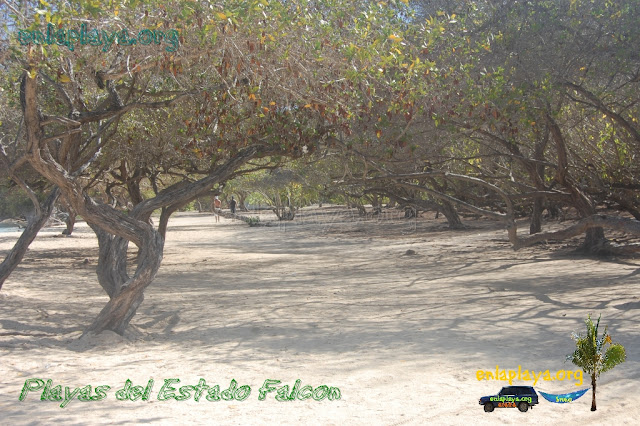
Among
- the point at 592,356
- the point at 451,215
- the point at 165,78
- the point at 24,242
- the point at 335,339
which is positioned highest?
the point at 165,78

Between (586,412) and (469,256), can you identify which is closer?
(586,412)

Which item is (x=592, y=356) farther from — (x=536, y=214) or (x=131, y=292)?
(x=536, y=214)

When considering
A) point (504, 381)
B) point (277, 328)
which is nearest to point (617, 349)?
point (504, 381)

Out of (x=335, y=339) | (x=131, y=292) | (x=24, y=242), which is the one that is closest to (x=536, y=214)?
(x=335, y=339)

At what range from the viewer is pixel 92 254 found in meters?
19.6

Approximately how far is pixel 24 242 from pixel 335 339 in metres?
4.91

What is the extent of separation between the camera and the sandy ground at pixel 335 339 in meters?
4.43

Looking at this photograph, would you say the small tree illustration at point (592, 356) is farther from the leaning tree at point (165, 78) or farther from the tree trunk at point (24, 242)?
the tree trunk at point (24, 242)

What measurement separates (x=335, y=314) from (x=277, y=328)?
1.21 metres

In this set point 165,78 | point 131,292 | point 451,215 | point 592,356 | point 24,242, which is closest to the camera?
point 592,356

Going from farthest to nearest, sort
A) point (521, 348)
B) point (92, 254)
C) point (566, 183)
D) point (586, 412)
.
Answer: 1. point (92, 254)
2. point (566, 183)
3. point (521, 348)
4. point (586, 412)

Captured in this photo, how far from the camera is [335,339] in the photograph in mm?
6969

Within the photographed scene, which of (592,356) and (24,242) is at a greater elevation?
(24,242)

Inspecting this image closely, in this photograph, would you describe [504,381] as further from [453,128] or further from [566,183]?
[566,183]
